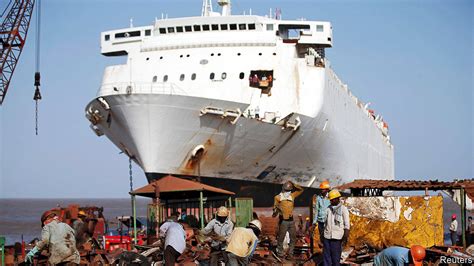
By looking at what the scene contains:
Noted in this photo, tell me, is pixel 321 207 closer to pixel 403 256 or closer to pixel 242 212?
pixel 403 256

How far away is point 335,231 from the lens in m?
10.5

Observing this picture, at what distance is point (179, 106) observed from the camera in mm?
24906

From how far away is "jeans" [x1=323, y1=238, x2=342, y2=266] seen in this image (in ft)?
34.4

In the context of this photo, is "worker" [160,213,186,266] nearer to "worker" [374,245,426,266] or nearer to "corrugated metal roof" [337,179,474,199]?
"worker" [374,245,426,266]

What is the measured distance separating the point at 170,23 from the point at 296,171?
781 centimetres

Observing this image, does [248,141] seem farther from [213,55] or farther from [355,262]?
[355,262]

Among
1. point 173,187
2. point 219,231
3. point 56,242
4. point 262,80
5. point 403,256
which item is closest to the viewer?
point 403,256

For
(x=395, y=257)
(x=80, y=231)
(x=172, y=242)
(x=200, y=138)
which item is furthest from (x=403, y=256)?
(x=200, y=138)

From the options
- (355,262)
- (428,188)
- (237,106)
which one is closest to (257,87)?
(237,106)

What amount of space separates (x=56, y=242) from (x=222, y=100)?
1601cm

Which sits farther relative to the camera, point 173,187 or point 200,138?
point 200,138

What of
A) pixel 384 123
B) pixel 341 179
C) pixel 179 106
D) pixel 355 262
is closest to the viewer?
pixel 355 262

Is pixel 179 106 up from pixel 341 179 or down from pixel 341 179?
up

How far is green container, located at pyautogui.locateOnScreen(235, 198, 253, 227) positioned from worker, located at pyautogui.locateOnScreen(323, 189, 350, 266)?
7461mm
